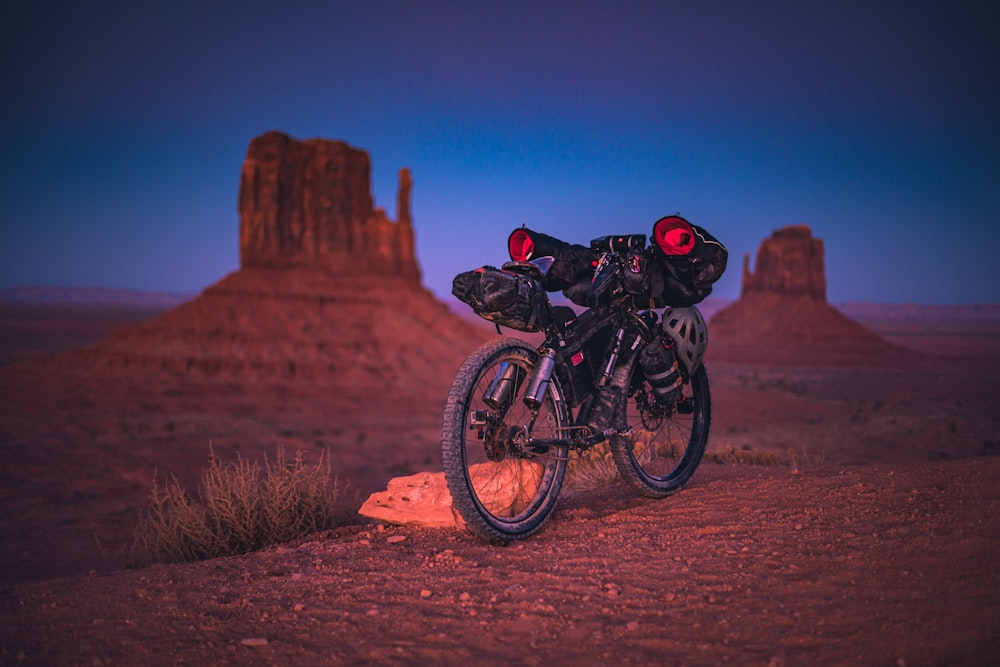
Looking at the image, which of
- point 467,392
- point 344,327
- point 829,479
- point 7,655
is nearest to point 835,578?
point 467,392

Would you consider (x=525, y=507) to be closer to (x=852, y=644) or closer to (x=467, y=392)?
(x=467, y=392)

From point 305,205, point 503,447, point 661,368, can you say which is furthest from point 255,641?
point 305,205

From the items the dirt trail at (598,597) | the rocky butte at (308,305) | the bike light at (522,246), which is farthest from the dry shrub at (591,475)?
the rocky butte at (308,305)

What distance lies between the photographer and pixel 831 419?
29703 mm

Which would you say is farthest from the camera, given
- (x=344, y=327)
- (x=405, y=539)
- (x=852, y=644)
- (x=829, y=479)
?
(x=344, y=327)

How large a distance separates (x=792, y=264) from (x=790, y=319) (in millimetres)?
8719

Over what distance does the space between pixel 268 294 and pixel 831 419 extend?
4032cm

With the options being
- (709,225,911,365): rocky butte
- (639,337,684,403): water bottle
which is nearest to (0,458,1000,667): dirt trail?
(639,337,684,403): water bottle

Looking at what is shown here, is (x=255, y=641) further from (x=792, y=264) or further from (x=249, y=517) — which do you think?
(x=792, y=264)

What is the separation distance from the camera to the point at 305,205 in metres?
58.9

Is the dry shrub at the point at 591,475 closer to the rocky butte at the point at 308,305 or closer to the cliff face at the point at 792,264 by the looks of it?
the rocky butte at the point at 308,305

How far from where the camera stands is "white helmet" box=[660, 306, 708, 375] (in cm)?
505

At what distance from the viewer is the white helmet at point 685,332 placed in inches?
199

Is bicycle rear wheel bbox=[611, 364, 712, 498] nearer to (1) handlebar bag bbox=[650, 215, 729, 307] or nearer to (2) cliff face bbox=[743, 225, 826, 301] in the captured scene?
(1) handlebar bag bbox=[650, 215, 729, 307]
